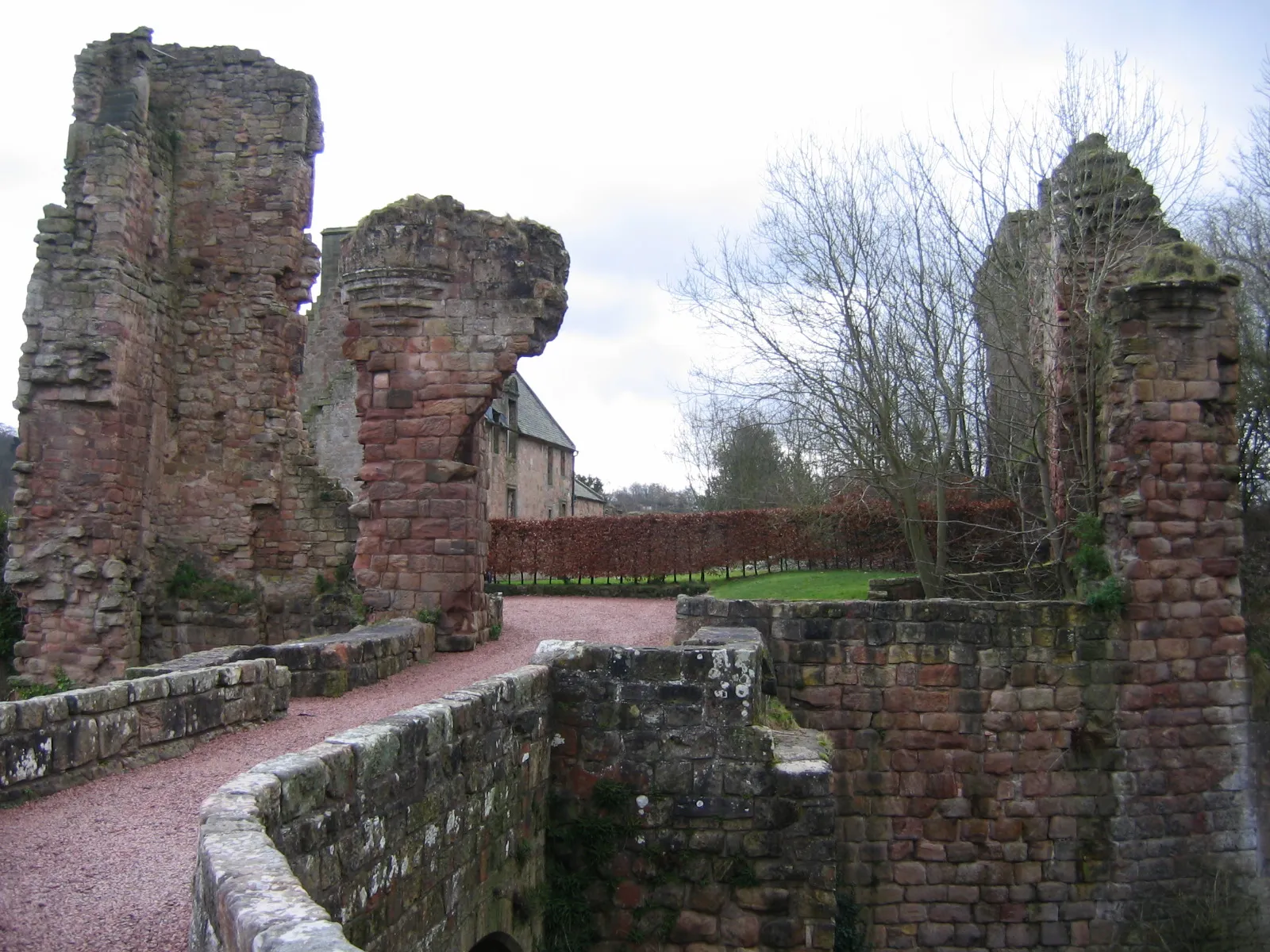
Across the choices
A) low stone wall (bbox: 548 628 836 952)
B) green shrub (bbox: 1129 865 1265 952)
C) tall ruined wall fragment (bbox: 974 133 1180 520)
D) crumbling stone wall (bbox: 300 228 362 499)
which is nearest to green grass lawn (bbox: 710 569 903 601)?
tall ruined wall fragment (bbox: 974 133 1180 520)

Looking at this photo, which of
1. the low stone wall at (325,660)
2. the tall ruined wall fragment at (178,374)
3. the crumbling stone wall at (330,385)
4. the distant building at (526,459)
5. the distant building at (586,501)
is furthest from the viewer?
the distant building at (586,501)

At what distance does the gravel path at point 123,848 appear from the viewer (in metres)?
3.48

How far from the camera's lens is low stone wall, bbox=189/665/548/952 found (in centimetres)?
260

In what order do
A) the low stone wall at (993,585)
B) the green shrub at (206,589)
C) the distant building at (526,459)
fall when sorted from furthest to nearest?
the distant building at (526,459) → the green shrub at (206,589) → the low stone wall at (993,585)

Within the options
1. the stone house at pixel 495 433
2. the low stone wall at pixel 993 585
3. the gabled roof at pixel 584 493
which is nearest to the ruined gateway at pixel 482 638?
the low stone wall at pixel 993 585

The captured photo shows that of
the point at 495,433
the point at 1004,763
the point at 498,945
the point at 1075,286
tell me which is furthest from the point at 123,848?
the point at 495,433

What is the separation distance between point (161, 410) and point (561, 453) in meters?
28.7

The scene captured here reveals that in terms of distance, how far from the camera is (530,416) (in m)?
39.1

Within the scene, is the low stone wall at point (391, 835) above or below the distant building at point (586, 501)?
below

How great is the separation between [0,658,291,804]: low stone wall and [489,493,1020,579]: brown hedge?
1292 centimetres

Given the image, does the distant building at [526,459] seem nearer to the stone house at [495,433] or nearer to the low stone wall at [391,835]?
the stone house at [495,433]

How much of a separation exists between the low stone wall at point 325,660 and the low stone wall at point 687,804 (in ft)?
8.78

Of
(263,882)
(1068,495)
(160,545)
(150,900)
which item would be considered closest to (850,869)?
(1068,495)

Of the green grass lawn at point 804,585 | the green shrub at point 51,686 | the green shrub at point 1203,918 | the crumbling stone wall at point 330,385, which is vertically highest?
the crumbling stone wall at point 330,385
